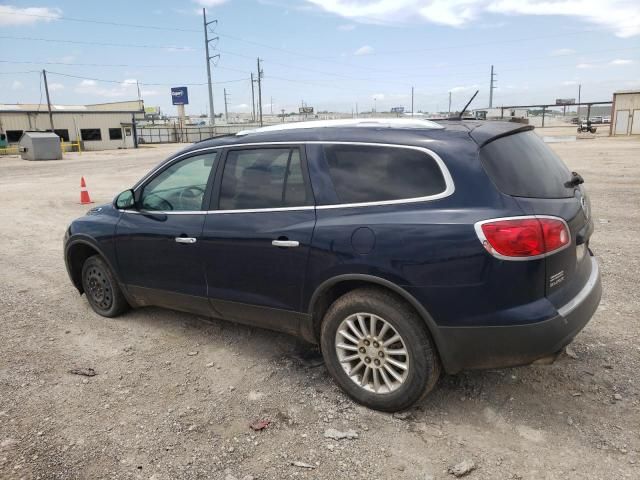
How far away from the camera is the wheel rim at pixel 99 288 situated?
15.9ft

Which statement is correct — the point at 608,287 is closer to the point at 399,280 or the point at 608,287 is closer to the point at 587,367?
the point at 587,367

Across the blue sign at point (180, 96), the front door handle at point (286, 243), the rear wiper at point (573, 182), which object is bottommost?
the front door handle at point (286, 243)

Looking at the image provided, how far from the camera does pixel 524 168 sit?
9.85 feet

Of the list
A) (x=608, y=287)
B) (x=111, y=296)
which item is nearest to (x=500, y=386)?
(x=608, y=287)

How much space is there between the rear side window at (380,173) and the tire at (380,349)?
1.95 feet

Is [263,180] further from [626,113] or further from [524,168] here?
[626,113]

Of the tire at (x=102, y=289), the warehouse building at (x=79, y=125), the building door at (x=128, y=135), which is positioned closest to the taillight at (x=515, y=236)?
the tire at (x=102, y=289)

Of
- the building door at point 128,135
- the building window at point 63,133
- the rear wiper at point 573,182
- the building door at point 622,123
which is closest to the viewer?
the rear wiper at point 573,182

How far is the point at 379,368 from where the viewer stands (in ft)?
10.3

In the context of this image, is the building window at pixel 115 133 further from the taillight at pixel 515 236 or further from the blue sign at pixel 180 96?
the taillight at pixel 515 236

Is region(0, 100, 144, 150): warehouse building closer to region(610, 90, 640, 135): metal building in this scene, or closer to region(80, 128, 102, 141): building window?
region(80, 128, 102, 141): building window

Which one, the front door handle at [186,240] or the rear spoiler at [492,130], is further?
the front door handle at [186,240]

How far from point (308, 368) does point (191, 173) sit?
5.79 ft

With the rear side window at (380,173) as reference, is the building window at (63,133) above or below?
above
